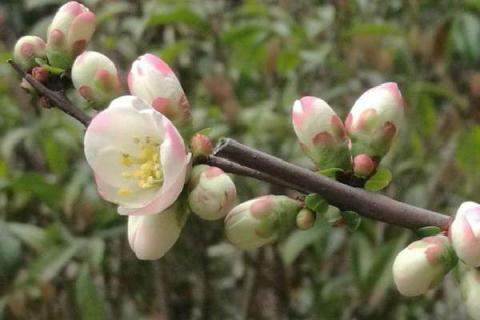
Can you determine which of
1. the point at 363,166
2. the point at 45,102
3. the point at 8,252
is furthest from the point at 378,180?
the point at 8,252

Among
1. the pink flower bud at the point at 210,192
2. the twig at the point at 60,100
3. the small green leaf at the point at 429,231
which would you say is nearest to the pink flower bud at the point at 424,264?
the small green leaf at the point at 429,231

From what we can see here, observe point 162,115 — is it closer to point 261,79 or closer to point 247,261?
point 247,261

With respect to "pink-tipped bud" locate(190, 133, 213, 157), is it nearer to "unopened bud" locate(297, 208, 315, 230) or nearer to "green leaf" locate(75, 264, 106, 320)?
"unopened bud" locate(297, 208, 315, 230)

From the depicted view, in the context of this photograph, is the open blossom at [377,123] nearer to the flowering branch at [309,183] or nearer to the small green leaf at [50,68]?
the flowering branch at [309,183]

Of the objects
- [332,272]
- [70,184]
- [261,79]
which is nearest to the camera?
[70,184]

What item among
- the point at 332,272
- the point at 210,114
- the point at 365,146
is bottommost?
the point at 332,272

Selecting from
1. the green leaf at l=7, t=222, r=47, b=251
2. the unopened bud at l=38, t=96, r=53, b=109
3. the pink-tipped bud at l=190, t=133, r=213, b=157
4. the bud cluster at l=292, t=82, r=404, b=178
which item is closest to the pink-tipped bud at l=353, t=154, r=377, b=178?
the bud cluster at l=292, t=82, r=404, b=178

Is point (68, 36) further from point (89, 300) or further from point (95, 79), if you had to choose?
point (89, 300)

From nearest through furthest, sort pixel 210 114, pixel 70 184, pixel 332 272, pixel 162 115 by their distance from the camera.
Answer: pixel 162 115
pixel 70 184
pixel 210 114
pixel 332 272

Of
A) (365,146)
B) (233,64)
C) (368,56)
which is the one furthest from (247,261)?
(365,146)
